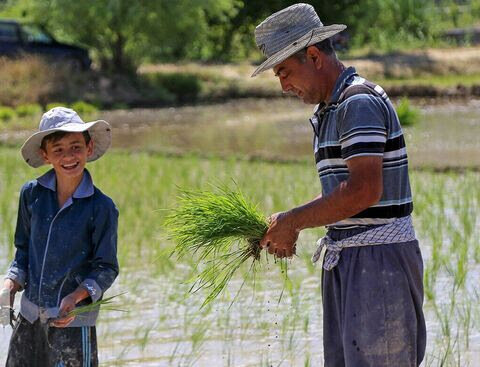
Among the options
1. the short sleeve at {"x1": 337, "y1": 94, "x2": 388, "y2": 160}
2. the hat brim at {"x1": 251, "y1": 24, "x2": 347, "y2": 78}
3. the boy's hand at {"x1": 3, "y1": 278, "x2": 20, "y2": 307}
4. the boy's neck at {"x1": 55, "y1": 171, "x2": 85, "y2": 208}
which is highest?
the hat brim at {"x1": 251, "y1": 24, "x2": 347, "y2": 78}

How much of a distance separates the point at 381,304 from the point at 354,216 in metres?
0.24

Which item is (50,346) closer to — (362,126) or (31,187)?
(31,187)

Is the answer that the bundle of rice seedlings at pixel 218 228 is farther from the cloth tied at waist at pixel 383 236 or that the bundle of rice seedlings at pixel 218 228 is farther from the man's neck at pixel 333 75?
the man's neck at pixel 333 75

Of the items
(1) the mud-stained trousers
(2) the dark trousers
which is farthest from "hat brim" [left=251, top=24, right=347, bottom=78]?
(2) the dark trousers

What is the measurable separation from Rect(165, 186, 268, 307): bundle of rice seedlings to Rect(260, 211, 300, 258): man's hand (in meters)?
0.24

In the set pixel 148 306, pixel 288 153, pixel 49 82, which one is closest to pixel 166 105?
pixel 49 82

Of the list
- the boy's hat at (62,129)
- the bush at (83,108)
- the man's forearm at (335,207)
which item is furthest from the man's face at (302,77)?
the bush at (83,108)

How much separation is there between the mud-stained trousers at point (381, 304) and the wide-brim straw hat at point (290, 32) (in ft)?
1.64

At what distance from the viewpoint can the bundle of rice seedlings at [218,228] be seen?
11.4 feet

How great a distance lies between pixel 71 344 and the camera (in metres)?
3.49

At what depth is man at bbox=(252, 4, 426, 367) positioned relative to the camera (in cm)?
305

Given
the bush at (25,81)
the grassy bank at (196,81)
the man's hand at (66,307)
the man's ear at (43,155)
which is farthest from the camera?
the grassy bank at (196,81)

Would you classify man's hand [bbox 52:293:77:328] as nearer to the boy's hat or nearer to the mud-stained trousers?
the boy's hat

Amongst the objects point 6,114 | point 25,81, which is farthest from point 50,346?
point 25,81
